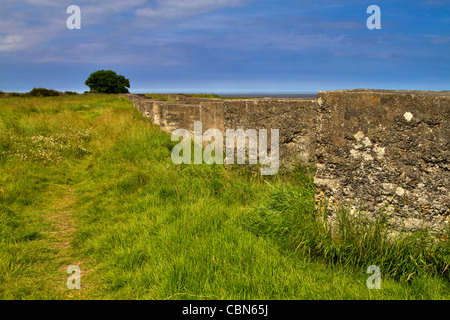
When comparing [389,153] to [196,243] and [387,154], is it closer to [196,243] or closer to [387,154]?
[387,154]

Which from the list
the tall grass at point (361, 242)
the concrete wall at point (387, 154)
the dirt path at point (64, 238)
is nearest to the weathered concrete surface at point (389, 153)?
the concrete wall at point (387, 154)

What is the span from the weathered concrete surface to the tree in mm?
72992

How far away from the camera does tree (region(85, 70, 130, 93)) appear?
70562 mm

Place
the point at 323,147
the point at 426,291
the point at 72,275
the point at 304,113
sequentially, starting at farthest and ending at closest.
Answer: the point at 304,113
the point at 72,275
the point at 323,147
the point at 426,291

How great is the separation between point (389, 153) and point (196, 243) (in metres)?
2.04

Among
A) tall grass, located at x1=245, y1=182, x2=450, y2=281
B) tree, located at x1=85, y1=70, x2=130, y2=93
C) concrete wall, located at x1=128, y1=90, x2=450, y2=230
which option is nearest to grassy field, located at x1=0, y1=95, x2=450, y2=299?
tall grass, located at x1=245, y1=182, x2=450, y2=281

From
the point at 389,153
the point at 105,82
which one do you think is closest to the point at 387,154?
the point at 389,153

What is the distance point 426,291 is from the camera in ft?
7.79

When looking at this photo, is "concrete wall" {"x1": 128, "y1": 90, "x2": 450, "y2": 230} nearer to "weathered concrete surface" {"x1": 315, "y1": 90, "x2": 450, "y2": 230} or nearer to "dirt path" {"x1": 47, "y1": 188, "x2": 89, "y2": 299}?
"weathered concrete surface" {"x1": 315, "y1": 90, "x2": 450, "y2": 230}

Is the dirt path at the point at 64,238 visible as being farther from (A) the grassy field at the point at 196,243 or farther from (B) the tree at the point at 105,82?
(B) the tree at the point at 105,82

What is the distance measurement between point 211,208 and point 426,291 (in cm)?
238

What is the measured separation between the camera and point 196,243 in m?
3.26

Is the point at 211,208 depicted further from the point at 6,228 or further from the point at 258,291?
the point at 6,228
